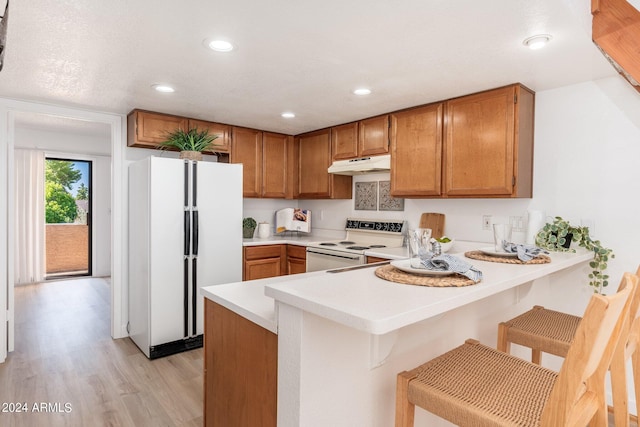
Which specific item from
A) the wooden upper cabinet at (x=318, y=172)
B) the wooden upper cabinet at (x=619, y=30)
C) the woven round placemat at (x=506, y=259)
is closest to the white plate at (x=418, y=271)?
the woven round placemat at (x=506, y=259)

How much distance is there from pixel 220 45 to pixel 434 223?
7.48 ft

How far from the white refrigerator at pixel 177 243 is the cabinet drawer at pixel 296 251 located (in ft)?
2.14

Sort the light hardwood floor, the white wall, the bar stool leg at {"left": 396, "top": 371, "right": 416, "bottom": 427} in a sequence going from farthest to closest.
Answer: the white wall → the light hardwood floor → the bar stool leg at {"left": 396, "top": 371, "right": 416, "bottom": 427}

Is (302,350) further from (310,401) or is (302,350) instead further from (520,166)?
(520,166)

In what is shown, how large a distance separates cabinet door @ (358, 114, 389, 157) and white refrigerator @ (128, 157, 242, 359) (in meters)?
1.21

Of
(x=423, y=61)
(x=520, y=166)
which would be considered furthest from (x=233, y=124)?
(x=520, y=166)

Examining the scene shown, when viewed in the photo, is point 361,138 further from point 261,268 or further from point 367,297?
point 367,297

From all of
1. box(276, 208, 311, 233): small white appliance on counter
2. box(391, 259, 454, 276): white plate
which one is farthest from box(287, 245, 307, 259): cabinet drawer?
box(391, 259, 454, 276): white plate

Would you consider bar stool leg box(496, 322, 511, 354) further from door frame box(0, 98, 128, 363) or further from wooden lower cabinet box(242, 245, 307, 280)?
door frame box(0, 98, 128, 363)

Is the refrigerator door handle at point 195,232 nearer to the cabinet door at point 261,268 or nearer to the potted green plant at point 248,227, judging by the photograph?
the cabinet door at point 261,268

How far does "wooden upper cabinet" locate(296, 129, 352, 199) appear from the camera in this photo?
4.02 m

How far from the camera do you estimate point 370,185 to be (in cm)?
395

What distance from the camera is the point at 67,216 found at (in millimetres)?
6148

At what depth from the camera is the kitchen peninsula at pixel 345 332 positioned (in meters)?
0.97
